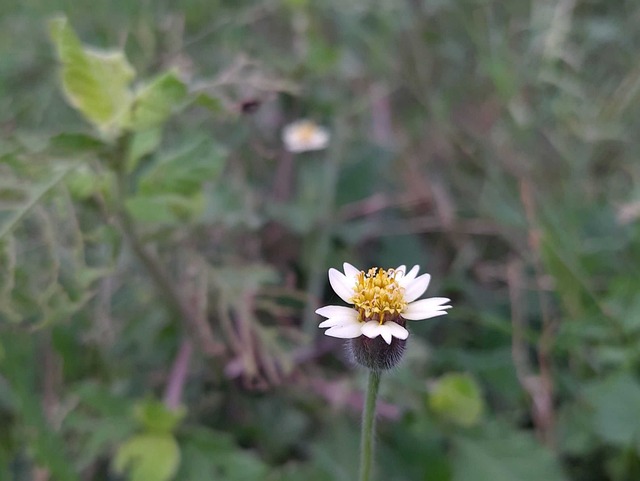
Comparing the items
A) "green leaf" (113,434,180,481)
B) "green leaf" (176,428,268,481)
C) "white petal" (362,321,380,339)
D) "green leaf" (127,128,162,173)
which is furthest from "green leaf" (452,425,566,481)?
"green leaf" (127,128,162,173)

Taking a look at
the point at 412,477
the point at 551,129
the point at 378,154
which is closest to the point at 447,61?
the point at 551,129

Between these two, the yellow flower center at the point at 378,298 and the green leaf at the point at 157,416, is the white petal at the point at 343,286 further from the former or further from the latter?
the green leaf at the point at 157,416

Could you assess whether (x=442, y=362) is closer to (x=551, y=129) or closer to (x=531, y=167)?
(x=531, y=167)

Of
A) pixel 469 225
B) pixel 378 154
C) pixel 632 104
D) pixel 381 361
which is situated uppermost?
pixel 632 104

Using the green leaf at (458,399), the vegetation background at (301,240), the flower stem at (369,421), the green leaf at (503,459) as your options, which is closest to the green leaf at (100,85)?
the vegetation background at (301,240)

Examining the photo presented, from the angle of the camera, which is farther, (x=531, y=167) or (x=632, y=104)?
(x=531, y=167)
